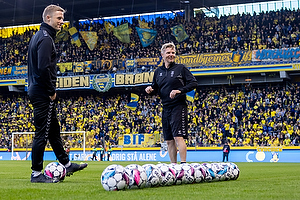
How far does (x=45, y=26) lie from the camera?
6.80m

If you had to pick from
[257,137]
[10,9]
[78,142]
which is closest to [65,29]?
[10,9]

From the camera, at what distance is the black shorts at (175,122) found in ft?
26.6

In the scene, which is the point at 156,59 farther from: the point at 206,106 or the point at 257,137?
the point at 257,137

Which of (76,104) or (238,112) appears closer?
(238,112)

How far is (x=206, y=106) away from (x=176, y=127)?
88.0 feet

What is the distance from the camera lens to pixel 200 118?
33500mm

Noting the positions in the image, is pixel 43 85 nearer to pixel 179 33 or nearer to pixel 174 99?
pixel 174 99

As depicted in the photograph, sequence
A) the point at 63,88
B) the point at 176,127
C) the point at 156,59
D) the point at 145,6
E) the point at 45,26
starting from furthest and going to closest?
the point at 145,6
the point at 63,88
the point at 156,59
the point at 176,127
the point at 45,26

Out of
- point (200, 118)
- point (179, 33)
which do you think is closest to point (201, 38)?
point (179, 33)

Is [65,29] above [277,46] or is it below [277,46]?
above

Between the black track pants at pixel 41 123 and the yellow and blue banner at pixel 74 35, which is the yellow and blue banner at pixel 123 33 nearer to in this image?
the yellow and blue banner at pixel 74 35

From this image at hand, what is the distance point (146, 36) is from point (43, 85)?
109 ft

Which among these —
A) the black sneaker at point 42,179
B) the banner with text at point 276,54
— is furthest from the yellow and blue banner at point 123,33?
the black sneaker at point 42,179

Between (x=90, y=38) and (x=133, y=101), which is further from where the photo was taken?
(x=90, y=38)
